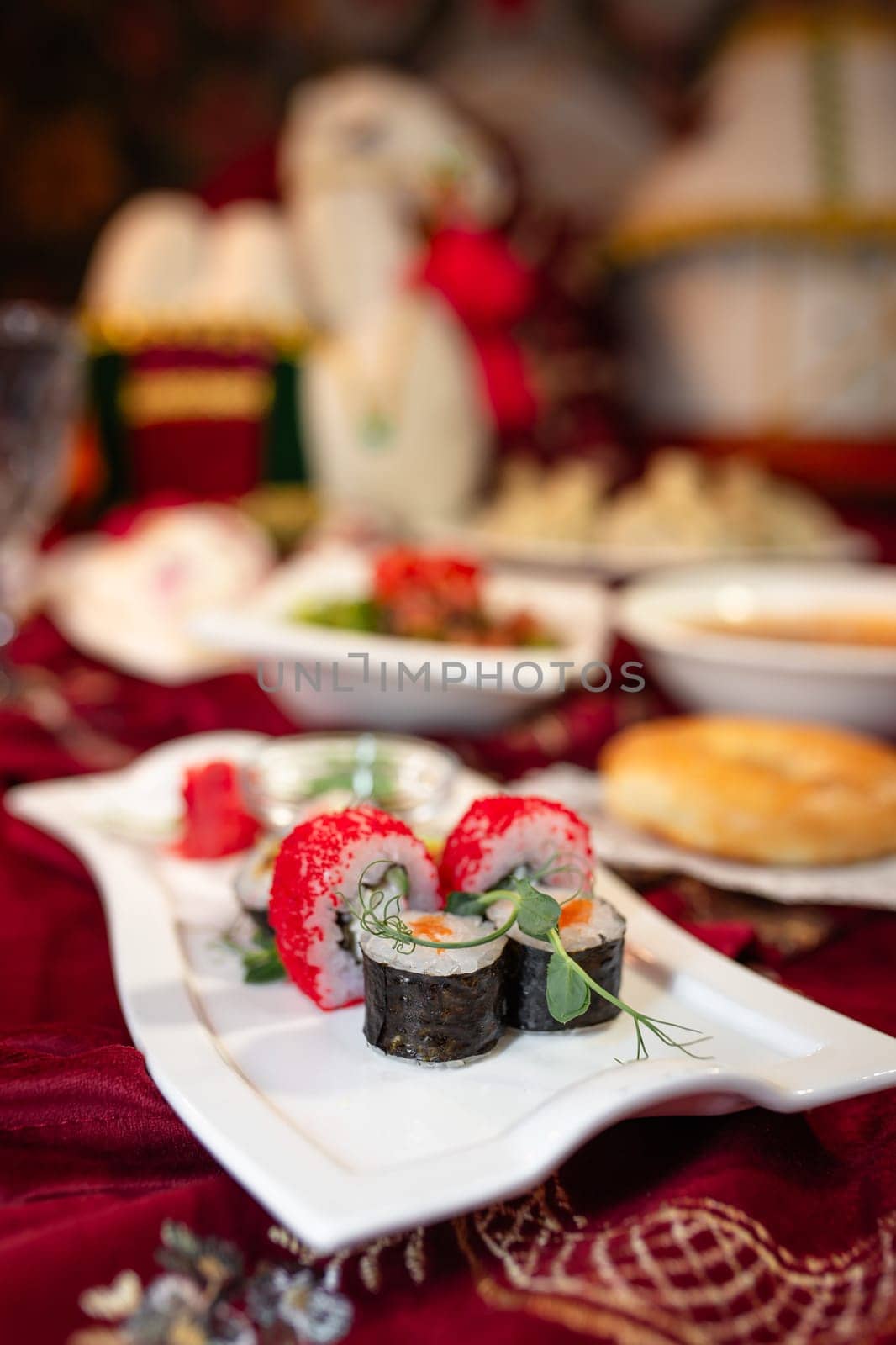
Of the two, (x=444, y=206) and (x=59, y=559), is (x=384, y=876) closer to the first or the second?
(x=59, y=559)

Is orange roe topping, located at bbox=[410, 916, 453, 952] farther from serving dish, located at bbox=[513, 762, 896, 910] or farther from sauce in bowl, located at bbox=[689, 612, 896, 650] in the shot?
sauce in bowl, located at bbox=[689, 612, 896, 650]

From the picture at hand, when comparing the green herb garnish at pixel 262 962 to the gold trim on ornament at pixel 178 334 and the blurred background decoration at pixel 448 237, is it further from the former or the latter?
the gold trim on ornament at pixel 178 334

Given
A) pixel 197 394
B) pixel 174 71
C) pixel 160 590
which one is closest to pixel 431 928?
pixel 160 590

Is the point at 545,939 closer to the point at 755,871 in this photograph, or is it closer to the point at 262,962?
the point at 262,962

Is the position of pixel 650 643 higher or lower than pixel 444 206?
lower

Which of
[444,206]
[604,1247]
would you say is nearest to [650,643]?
[604,1247]

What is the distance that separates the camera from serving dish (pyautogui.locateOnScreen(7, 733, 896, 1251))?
359 millimetres

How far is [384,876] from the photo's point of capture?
1.59 ft

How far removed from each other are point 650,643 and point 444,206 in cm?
103

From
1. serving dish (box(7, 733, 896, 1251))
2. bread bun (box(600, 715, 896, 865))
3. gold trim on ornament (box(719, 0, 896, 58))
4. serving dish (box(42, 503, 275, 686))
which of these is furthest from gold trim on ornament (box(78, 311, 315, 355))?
serving dish (box(7, 733, 896, 1251))

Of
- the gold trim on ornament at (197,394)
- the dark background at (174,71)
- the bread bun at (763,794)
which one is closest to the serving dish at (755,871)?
the bread bun at (763,794)

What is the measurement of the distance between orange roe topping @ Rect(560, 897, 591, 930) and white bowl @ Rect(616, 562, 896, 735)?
0.45 metres

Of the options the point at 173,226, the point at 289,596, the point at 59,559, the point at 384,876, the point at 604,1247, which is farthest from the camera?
the point at 173,226

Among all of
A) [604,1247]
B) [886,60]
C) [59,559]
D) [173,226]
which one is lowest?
[59,559]
